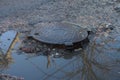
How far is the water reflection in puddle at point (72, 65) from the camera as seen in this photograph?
402cm

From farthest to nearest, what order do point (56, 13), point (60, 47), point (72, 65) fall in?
1. point (56, 13)
2. point (60, 47)
3. point (72, 65)

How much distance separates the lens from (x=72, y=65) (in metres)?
4.30

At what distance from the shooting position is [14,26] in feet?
18.0

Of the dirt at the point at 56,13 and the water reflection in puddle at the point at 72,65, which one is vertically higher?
the dirt at the point at 56,13

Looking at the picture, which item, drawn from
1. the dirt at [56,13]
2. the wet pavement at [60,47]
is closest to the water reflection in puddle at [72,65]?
the wet pavement at [60,47]

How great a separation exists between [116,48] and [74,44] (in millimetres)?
762

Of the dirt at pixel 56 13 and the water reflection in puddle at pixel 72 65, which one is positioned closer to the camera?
the water reflection in puddle at pixel 72 65

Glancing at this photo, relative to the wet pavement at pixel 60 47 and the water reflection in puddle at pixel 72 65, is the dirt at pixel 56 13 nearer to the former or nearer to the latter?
the wet pavement at pixel 60 47

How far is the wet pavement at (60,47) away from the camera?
4.12 metres

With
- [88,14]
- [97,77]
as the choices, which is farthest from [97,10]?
[97,77]

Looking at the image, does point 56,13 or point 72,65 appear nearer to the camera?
point 72,65

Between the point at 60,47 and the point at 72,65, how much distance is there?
53cm

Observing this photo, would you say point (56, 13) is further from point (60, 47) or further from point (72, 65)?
point (72, 65)

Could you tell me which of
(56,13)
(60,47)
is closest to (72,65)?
(60,47)
